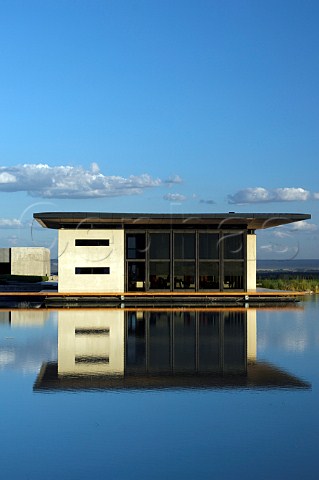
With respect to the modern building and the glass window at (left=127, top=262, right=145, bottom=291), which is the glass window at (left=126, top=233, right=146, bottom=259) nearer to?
the modern building

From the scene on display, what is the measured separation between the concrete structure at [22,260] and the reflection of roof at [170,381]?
1895 inches

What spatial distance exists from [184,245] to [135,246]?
314cm

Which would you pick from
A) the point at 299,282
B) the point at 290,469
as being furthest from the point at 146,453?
the point at 299,282

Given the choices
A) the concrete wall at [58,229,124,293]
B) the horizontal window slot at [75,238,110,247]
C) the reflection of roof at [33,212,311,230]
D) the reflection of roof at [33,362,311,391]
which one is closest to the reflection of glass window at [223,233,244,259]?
the reflection of roof at [33,212,311,230]

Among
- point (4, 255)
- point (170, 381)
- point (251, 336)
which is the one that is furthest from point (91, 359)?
point (4, 255)

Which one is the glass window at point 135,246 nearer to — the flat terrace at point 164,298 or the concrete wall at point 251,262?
the flat terrace at point 164,298

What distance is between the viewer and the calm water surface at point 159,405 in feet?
30.6

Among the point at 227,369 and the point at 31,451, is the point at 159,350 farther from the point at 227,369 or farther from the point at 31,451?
the point at 31,451

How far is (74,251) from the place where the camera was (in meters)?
40.4

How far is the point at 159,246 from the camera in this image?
4141cm

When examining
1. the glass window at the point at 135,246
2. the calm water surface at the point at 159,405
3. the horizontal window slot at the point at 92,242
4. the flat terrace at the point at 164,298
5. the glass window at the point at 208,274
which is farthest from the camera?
the glass window at the point at 208,274

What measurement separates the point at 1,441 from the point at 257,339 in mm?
13137

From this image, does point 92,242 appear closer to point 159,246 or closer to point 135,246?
point 135,246

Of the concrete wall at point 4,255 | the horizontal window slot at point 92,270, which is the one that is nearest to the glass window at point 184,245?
the horizontal window slot at point 92,270
